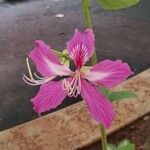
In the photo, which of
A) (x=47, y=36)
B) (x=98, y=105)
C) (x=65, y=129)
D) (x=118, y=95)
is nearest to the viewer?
(x=98, y=105)

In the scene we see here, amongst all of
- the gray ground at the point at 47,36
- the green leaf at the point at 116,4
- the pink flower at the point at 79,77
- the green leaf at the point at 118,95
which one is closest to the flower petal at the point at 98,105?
the pink flower at the point at 79,77

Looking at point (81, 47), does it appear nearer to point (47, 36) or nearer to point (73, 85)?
point (73, 85)

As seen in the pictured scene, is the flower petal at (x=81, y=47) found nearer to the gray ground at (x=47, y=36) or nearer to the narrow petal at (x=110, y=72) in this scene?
the narrow petal at (x=110, y=72)

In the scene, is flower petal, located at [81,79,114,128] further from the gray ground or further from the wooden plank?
the gray ground

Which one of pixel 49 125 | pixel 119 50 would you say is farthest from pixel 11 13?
pixel 49 125

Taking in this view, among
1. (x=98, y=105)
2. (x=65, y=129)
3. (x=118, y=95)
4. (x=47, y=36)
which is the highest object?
(x=98, y=105)

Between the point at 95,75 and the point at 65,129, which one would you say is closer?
the point at 95,75

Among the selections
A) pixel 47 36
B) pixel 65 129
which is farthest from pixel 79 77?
pixel 47 36

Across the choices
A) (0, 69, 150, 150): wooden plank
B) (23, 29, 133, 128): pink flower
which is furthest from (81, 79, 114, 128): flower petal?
(0, 69, 150, 150): wooden plank
